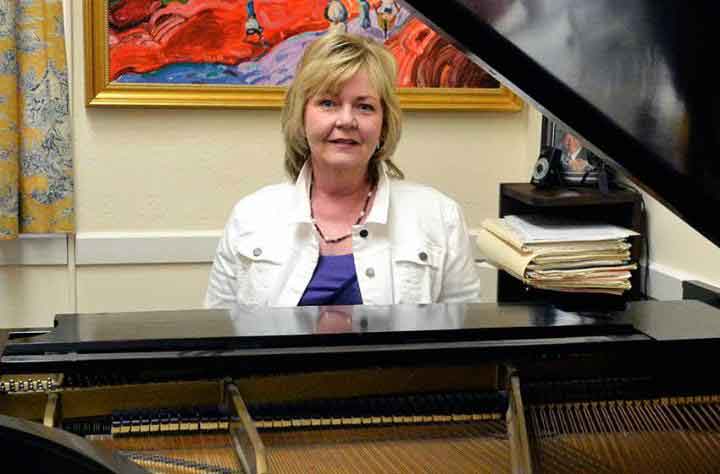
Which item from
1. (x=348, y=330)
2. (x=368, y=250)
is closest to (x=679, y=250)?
(x=368, y=250)

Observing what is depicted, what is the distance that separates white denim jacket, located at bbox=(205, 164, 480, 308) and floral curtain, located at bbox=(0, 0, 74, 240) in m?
1.03

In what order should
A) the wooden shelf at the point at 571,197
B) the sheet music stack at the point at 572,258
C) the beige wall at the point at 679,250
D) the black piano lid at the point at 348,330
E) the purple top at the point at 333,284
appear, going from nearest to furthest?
the black piano lid at the point at 348,330
the sheet music stack at the point at 572,258
the purple top at the point at 333,284
the beige wall at the point at 679,250
the wooden shelf at the point at 571,197

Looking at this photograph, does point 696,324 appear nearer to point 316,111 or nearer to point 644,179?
point 644,179

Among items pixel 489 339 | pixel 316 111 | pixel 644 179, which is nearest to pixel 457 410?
pixel 489 339

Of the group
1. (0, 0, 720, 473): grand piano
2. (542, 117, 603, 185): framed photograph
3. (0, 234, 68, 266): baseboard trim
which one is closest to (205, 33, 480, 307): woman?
(542, 117, 603, 185): framed photograph

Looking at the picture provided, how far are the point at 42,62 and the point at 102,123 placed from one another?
29 cm

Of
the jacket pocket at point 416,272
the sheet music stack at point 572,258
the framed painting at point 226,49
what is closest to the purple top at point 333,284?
the jacket pocket at point 416,272

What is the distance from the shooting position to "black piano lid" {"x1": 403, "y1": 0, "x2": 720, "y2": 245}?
80cm

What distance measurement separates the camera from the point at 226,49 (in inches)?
130

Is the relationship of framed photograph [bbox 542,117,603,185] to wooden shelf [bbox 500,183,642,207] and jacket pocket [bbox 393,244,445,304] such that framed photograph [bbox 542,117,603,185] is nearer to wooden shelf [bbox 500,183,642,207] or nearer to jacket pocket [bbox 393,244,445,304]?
wooden shelf [bbox 500,183,642,207]

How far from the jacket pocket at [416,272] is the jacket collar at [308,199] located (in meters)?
0.09

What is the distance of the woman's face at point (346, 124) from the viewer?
231 centimetres

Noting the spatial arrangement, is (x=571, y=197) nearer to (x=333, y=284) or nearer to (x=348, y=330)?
(x=333, y=284)

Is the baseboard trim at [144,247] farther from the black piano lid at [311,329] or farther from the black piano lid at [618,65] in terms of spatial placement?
the black piano lid at [618,65]
